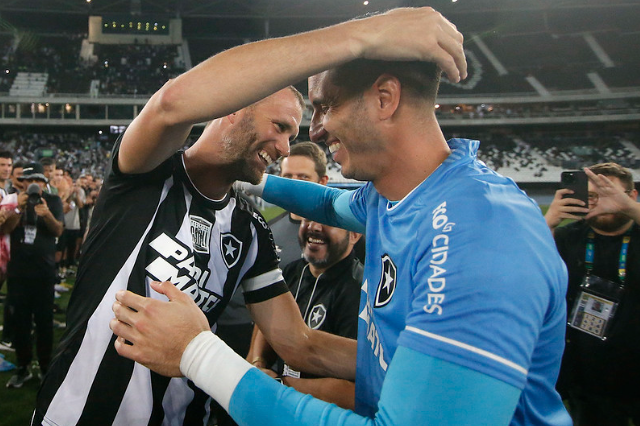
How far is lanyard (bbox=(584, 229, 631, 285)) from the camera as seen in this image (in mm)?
2895

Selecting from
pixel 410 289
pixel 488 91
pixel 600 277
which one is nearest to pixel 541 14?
pixel 488 91

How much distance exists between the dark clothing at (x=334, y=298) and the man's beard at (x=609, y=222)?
1684 mm

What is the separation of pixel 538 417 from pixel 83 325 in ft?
4.96

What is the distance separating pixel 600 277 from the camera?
2975 mm

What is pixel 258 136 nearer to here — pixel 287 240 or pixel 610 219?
pixel 287 240

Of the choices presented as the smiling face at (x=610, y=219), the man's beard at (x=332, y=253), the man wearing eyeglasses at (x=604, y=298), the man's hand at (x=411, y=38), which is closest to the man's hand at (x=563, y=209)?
the man wearing eyeglasses at (x=604, y=298)

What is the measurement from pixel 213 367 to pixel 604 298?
2820mm

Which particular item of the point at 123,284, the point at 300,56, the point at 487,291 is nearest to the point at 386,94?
the point at 300,56

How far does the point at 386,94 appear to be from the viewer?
1.30m

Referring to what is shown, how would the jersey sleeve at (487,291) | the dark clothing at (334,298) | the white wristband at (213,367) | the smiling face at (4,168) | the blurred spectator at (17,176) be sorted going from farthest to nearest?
the smiling face at (4,168) < the blurred spectator at (17,176) < the dark clothing at (334,298) < the white wristband at (213,367) < the jersey sleeve at (487,291)

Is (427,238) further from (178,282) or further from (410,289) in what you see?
(178,282)

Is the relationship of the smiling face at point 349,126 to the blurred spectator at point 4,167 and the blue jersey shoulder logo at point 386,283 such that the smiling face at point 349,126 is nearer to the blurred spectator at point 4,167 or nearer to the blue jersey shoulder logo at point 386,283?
the blue jersey shoulder logo at point 386,283

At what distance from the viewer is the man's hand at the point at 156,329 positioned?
1.12m

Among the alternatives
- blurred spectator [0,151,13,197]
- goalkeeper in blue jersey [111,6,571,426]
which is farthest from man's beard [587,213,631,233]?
blurred spectator [0,151,13,197]
